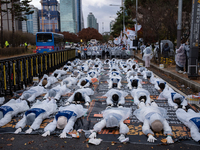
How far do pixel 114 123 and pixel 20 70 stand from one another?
216 inches

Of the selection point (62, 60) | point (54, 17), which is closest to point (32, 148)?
point (62, 60)

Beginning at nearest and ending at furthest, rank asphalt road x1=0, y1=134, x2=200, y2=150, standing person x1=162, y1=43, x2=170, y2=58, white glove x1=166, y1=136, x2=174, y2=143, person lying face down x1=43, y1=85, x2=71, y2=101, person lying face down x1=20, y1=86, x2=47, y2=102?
1. asphalt road x1=0, y1=134, x2=200, y2=150
2. white glove x1=166, y1=136, x2=174, y2=143
3. person lying face down x1=20, y1=86, x2=47, y2=102
4. person lying face down x1=43, y1=85, x2=71, y2=101
5. standing person x1=162, y1=43, x2=170, y2=58

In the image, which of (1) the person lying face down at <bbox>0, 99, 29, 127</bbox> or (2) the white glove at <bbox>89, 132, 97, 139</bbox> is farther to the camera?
(1) the person lying face down at <bbox>0, 99, 29, 127</bbox>

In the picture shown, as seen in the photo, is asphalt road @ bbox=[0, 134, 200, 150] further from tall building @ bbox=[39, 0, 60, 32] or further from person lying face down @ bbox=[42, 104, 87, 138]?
tall building @ bbox=[39, 0, 60, 32]

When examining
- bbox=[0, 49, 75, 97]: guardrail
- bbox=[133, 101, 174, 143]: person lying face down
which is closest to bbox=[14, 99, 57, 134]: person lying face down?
bbox=[133, 101, 174, 143]: person lying face down

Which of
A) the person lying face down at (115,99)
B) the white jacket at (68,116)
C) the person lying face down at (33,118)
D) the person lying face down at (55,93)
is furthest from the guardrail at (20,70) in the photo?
the person lying face down at (115,99)

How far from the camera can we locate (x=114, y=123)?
4.91 m

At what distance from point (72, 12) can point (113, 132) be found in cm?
14911

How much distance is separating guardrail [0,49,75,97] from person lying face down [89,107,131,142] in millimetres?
4218

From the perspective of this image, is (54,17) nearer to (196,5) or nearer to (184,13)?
(184,13)

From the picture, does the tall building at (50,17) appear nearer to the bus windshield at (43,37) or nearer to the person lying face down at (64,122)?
the bus windshield at (43,37)

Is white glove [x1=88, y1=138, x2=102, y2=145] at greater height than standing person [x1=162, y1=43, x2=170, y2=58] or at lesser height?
lesser

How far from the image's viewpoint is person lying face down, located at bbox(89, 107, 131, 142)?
4.59 meters

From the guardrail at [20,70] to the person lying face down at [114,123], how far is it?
13.8 feet
